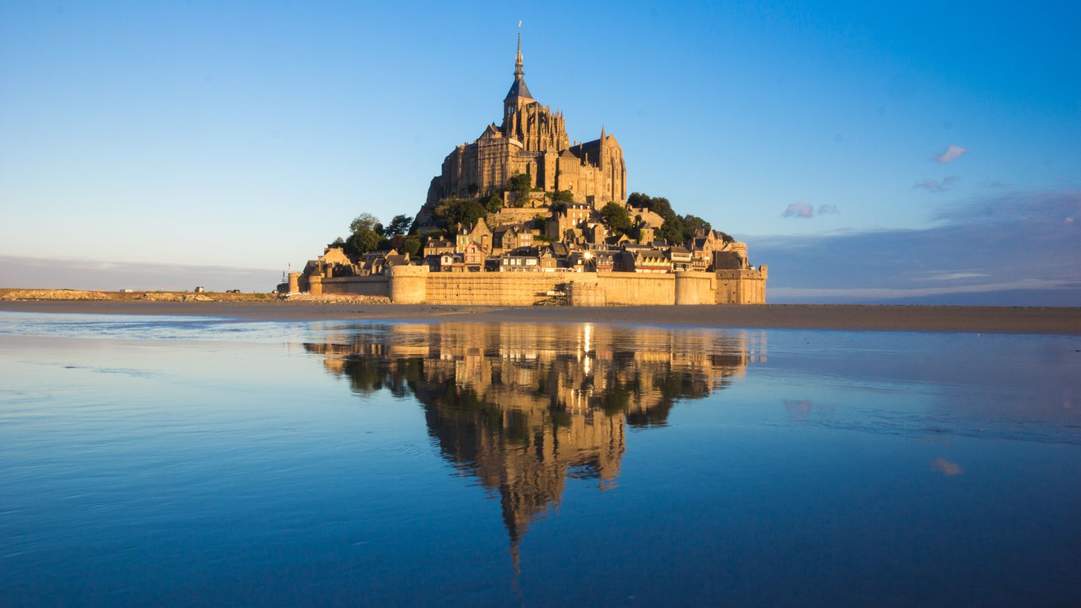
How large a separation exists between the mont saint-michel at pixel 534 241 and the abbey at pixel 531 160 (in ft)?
0.47

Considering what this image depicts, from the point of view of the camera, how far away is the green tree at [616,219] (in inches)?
3452

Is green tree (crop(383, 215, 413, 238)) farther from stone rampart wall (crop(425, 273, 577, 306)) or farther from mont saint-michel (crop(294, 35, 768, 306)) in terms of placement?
stone rampart wall (crop(425, 273, 577, 306))

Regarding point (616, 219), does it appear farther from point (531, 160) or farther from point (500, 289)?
point (500, 289)

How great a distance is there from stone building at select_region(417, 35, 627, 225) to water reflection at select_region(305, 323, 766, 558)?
7125 centimetres

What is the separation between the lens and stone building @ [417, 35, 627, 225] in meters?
93.2

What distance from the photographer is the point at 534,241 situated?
84.5 m

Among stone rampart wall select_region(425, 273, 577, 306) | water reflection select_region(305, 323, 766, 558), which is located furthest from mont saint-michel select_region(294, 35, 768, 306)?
water reflection select_region(305, 323, 766, 558)

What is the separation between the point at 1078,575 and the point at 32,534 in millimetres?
6110

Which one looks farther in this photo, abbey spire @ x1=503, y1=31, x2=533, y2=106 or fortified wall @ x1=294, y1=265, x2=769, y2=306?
abbey spire @ x1=503, y1=31, x2=533, y2=106

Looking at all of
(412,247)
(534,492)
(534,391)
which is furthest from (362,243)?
(534,492)

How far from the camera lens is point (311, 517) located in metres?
5.38

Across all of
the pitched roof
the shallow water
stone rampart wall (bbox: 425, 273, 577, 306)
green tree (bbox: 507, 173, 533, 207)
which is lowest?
the shallow water

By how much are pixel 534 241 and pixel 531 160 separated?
531 inches

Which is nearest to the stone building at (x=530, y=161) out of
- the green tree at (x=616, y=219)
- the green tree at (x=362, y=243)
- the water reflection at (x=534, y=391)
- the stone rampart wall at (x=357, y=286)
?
the green tree at (x=616, y=219)
